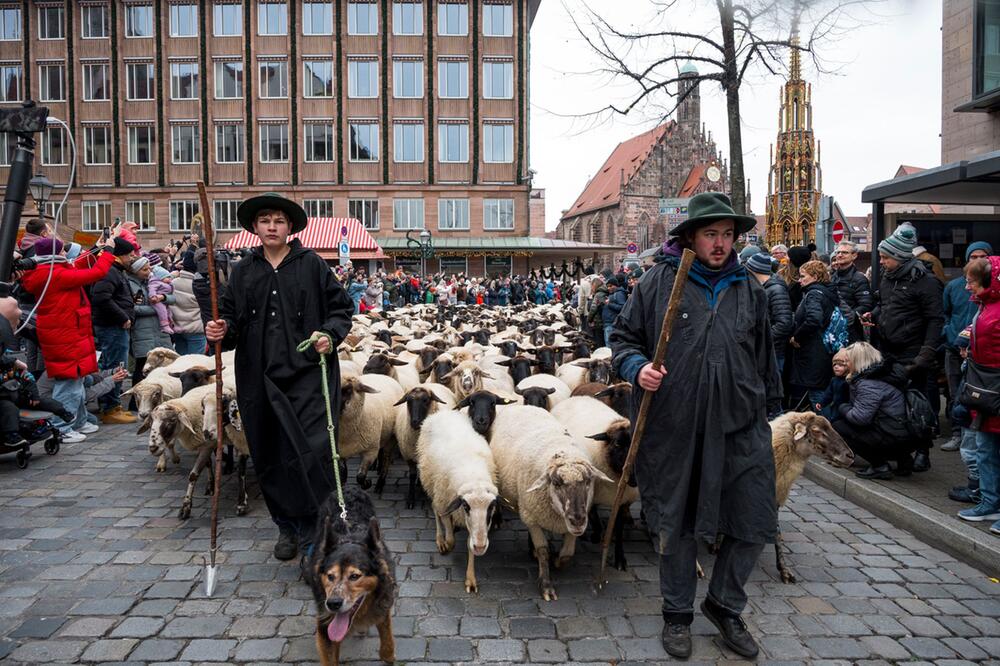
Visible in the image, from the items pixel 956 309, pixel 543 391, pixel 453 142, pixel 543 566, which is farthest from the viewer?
pixel 453 142

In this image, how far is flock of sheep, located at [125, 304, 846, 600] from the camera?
15.3 feet

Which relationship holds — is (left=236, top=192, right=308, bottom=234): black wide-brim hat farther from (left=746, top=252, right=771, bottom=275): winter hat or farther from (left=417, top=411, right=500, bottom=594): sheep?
(left=746, top=252, right=771, bottom=275): winter hat

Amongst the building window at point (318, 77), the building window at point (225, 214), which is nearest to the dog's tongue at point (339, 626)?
the building window at point (225, 214)

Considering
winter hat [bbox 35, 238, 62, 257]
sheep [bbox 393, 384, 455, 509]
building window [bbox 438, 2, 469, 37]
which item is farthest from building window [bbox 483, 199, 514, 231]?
sheep [bbox 393, 384, 455, 509]

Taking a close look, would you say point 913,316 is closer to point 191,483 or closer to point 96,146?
point 191,483

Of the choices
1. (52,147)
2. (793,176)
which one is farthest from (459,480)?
(793,176)

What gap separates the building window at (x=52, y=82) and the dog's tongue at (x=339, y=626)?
53130 mm

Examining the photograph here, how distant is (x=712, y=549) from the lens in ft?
17.3

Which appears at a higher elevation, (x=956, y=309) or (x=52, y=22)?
(x=52, y=22)

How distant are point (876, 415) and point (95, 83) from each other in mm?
52150

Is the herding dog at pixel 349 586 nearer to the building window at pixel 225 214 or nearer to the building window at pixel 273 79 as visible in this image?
the building window at pixel 225 214

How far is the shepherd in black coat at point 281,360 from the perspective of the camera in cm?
468

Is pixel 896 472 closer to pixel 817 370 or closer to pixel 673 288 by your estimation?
pixel 817 370

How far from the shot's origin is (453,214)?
45.8 meters
